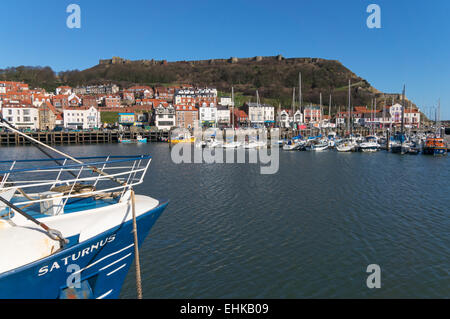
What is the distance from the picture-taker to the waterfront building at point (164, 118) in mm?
96875

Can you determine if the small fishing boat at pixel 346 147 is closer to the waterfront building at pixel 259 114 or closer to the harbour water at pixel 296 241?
the harbour water at pixel 296 241

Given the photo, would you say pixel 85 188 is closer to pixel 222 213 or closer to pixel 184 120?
pixel 222 213

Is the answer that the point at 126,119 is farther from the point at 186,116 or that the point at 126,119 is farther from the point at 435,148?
the point at 435,148

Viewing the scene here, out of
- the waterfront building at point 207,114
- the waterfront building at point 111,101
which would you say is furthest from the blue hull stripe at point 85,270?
the waterfront building at point 111,101

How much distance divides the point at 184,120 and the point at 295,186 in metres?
77.5

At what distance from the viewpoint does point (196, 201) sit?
20.4 meters

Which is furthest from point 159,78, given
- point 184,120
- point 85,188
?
point 85,188

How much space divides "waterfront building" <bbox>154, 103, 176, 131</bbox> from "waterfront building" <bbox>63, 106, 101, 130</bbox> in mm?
18897

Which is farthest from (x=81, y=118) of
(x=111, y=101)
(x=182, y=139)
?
(x=182, y=139)

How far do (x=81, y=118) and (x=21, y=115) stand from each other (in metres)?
15.4

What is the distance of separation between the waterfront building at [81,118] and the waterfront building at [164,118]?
62.0ft

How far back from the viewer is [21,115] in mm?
88438
